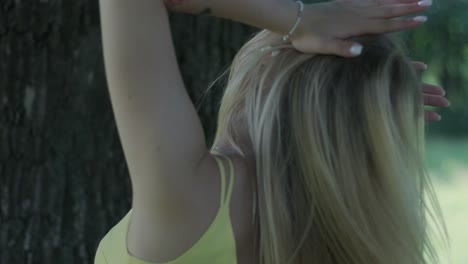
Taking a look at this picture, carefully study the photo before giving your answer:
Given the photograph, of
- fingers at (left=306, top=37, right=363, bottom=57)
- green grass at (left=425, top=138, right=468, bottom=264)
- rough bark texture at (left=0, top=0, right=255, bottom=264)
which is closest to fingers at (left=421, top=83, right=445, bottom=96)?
fingers at (left=306, top=37, right=363, bottom=57)

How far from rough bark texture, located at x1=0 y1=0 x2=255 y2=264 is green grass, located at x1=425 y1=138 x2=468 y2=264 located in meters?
1.19

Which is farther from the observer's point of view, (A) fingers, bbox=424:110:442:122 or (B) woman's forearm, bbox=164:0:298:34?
(A) fingers, bbox=424:110:442:122

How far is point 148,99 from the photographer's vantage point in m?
1.17

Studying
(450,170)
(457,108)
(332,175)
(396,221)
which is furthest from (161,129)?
(450,170)

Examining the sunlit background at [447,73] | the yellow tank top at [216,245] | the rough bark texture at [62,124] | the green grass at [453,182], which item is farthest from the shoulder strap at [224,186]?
the green grass at [453,182]

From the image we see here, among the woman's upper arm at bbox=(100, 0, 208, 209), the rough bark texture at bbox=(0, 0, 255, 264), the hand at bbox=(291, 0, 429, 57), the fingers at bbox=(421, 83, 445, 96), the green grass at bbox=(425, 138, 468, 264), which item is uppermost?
the hand at bbox=(291, 0, 429, 57)

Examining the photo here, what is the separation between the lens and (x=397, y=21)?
1352 mm

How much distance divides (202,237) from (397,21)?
0.43 metres

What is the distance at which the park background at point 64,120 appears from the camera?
193 centimetres

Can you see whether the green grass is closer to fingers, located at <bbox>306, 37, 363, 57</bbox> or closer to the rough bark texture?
the rough bark texture

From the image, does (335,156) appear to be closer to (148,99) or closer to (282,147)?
(282,147)

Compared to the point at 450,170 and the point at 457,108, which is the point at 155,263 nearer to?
the point at 457,108

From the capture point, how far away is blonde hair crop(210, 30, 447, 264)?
129cm

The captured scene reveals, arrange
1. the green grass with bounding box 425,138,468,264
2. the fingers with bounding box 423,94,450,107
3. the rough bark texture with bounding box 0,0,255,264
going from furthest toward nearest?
→ the green grass with bounding box 425,138,468,264 < the rough bark texture with bounding box 0,0,255,264 < the fingers with bounding box 423,94,450,107
